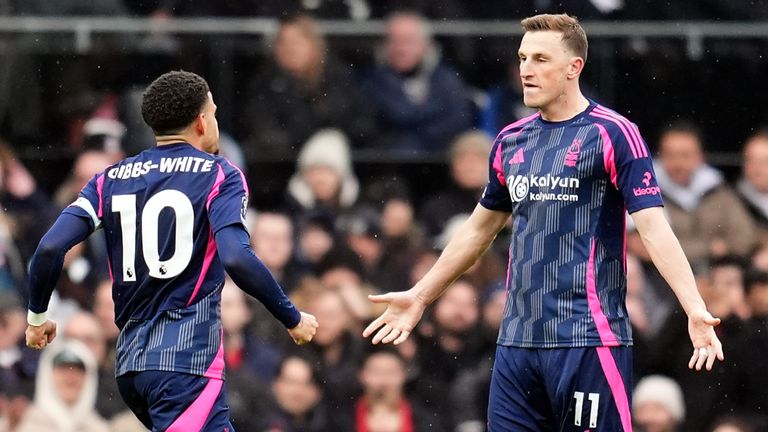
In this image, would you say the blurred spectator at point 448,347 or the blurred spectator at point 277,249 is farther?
the blurred spectator at point 277,249

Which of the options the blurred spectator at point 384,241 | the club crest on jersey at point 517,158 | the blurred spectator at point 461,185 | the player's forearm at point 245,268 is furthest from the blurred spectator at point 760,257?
the player's forearm at point 245,268

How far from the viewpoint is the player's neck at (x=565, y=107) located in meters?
5.70

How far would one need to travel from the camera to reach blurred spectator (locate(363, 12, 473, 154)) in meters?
10.3

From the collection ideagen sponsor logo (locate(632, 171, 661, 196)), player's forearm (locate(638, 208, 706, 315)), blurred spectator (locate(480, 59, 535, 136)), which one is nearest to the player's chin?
ideagen sponsor logo (locate(632, 171, 661, 196))

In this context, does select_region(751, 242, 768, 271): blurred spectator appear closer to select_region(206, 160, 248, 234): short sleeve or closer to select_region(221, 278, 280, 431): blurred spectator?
select_region(221, 278, 280, 431): blurred spectator

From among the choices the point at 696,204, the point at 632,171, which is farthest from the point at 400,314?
the point at 696,204

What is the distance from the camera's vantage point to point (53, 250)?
17.8 feet

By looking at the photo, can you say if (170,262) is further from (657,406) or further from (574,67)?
(657,406)

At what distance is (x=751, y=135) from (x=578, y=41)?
4.89m

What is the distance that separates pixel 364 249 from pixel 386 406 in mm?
1234

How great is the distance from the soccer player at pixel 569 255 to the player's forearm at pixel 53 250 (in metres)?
1.74

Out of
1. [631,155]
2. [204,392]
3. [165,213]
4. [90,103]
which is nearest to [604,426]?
[631,155]

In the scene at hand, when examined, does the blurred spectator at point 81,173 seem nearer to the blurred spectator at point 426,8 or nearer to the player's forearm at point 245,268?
the blurred spectator at point 426,8

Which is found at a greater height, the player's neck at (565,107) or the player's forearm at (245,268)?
the player's neck at (565,107)
